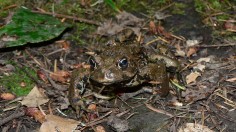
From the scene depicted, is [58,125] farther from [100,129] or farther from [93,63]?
[93,63]

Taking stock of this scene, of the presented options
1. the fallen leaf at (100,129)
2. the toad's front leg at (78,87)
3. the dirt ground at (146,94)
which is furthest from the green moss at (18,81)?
the fallen leaf at (100,129)

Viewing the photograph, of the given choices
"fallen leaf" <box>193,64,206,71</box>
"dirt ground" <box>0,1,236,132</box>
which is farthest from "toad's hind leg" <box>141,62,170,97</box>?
"fallen leaf" <box>193,64,206,71</box>

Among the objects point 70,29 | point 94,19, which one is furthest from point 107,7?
point 70,29

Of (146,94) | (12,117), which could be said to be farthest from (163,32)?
(12,117)

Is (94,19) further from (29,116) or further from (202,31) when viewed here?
(29,116)

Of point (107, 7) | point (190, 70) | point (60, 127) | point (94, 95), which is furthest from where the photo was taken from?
point (107, 7)
